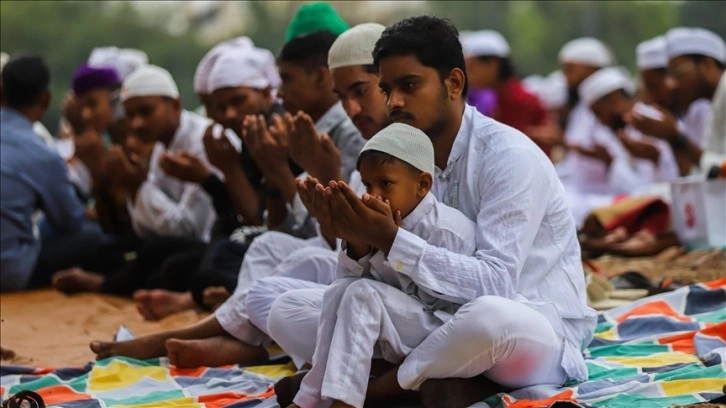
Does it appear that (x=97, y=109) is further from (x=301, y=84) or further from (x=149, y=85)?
(x=301, y=84)

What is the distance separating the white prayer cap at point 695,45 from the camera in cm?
808

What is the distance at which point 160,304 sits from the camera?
5.41 meters

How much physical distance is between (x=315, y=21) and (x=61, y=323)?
1.92 metres

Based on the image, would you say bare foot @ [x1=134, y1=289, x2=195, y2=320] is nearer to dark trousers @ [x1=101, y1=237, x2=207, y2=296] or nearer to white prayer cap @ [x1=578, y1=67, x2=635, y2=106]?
dark trousers @ [x1=101, y1=237, x2=207, y2=296]

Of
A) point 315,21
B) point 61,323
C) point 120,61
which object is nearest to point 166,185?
point 61,323

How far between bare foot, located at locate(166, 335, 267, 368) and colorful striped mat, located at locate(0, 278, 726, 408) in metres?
0.04

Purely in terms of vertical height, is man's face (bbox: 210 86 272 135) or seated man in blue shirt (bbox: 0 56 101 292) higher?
man's face (bbox: 210 86 272 135)

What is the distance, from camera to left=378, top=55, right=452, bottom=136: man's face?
3551 millimetres

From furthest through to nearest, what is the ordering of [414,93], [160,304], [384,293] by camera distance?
[160,304]
[414,93]
[384,293]

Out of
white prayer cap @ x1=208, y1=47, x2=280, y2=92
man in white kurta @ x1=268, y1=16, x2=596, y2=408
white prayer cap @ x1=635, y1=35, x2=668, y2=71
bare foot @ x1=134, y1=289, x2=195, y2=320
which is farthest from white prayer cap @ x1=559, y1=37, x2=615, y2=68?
man in white kurta @ x1=268, y1=16, x2=596, y2=408

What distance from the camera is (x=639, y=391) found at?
3371mm

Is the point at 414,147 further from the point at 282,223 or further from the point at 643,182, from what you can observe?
the point at 643,182

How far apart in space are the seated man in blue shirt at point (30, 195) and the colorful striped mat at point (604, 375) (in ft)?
6.62

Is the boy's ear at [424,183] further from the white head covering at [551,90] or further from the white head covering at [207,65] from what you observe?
the white head covering at [551,90]
